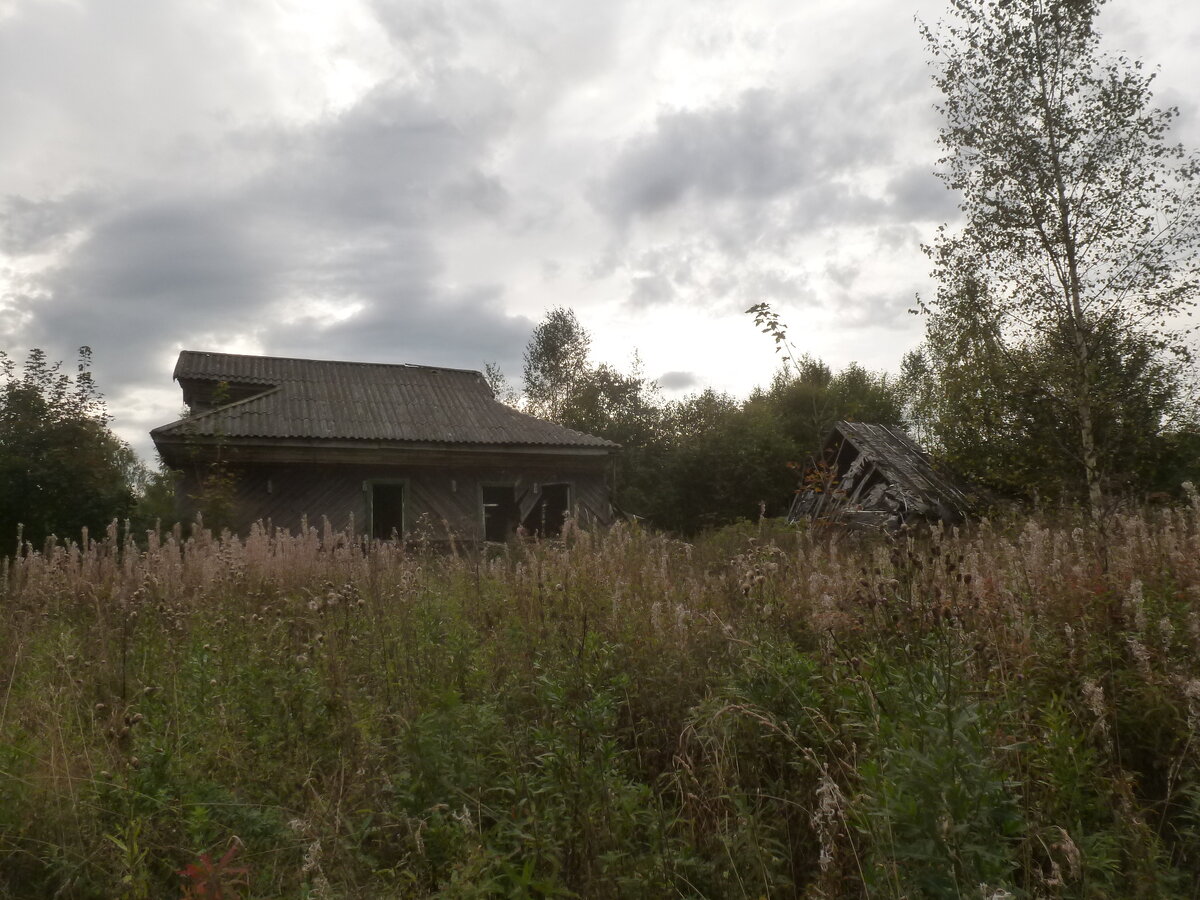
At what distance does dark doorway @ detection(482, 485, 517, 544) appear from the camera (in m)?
18.2

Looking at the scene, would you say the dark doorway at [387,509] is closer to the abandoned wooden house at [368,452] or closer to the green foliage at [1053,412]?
the abandoned wooden house at [368,452]

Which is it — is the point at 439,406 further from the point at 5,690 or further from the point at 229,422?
the point at 5,690

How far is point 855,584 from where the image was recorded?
12.6 feet

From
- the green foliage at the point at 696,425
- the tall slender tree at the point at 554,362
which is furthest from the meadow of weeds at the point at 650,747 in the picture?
the tall slender tree at the point at 554,362

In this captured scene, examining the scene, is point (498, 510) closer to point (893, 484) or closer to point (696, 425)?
point (893, 484)

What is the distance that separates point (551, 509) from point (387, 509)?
386cm

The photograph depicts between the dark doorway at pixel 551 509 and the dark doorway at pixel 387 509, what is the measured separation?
2904 mm

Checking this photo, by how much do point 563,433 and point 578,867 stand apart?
1609 cm

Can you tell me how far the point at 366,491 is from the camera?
1662 cm

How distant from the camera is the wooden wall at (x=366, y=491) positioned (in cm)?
1560

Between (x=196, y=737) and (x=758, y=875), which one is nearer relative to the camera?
(x=758, y=875)

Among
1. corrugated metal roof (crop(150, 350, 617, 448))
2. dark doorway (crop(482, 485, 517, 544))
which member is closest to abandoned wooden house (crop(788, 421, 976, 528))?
corrugated metal roof (crop(150, 350, 617, 448))

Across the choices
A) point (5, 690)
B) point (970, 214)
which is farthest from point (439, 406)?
point (5, 690)

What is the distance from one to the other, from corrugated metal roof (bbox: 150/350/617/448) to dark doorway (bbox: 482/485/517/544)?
1.38 m
